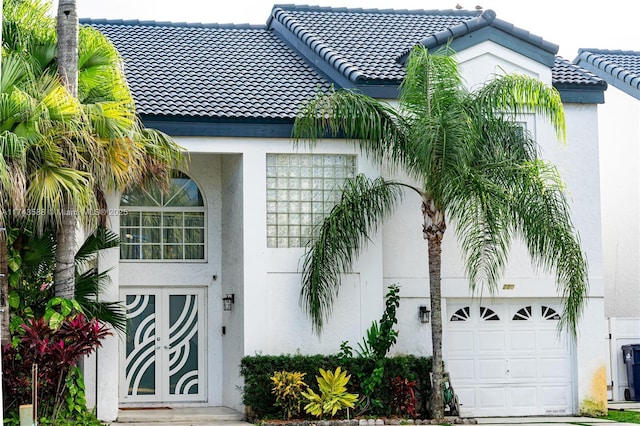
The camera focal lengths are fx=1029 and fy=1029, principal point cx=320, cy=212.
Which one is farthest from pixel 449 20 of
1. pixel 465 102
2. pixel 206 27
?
pixel 465 102

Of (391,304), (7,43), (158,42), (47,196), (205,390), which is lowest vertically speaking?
(205,390)

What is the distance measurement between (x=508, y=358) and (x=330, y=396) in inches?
158

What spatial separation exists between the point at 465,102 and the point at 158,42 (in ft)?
25.1

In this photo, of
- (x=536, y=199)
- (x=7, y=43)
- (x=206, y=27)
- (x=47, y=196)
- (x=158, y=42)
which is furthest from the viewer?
(x=206, y=27)

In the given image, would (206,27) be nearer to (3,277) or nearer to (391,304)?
(391,304)

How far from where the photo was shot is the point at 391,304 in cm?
1755

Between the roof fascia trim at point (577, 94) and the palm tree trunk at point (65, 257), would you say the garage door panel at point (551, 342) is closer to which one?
the roof fascia trim at point (577, 94)

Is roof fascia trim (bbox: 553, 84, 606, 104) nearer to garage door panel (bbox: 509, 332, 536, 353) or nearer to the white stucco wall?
garage door panel (bbox: 509, 332, 536, 353)

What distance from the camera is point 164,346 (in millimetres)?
18969

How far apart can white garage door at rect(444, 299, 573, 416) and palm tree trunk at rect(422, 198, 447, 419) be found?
1.68 meters

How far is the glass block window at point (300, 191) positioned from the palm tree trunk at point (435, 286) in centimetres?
170

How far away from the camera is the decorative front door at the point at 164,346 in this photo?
61.6 ft

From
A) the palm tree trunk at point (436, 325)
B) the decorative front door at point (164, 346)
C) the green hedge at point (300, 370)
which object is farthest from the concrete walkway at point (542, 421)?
the decorative front door at point (164, 346)

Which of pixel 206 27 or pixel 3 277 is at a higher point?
pixel 206 27
